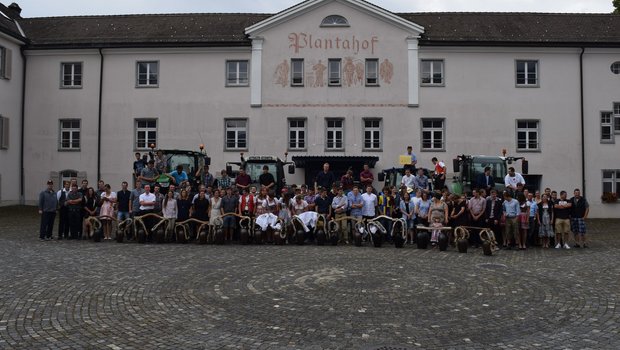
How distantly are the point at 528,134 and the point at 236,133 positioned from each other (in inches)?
611

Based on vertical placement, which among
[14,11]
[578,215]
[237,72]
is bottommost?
Result: [578,215]

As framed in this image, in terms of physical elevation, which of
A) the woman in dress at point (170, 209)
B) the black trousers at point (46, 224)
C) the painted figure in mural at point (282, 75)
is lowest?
the black trousers at point (46, 224)

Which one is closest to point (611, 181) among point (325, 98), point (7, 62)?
point (325, 98)

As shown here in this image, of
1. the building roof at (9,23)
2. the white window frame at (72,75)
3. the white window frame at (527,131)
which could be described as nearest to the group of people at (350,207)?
the white window frame at (527,131)

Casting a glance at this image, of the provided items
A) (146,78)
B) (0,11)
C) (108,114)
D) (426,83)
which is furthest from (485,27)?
(0,11)

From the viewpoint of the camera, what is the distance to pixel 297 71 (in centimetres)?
2842

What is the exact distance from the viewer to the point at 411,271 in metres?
10.6

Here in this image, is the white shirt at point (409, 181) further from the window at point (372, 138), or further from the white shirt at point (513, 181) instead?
the window at point (372, 138)

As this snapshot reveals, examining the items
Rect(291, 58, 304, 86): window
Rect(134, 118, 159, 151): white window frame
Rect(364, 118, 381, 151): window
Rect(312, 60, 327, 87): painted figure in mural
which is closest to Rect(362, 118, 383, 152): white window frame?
Rect(364, 118, 381, 151): window

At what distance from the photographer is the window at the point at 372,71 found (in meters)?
28.2

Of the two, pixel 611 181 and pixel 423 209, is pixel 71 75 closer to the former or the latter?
pixel 423 209

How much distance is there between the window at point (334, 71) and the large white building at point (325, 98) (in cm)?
6

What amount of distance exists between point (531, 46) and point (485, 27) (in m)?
2.95

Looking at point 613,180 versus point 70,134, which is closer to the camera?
point 613,180
